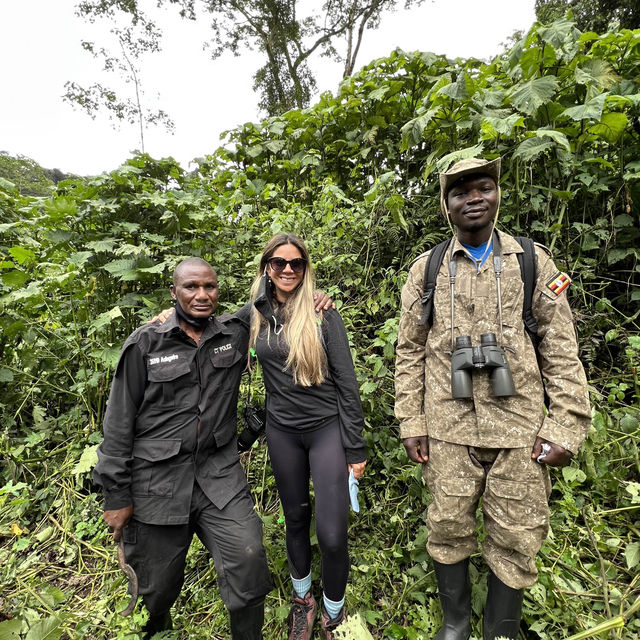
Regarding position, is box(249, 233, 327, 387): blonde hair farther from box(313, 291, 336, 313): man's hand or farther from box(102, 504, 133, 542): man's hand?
box(102, 504, 133, 542): man's hand

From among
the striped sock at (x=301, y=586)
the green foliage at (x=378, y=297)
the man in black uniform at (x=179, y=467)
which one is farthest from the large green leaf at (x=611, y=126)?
the striped sock at (x=301, y=586)

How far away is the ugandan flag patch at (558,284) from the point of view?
5.00ft

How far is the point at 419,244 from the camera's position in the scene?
11.0ft

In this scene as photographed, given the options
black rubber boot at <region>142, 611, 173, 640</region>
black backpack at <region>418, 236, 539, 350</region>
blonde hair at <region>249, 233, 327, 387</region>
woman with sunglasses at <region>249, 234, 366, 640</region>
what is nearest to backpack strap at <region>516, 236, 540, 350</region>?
black backpack at <region>418, 236, 539, 350</region>

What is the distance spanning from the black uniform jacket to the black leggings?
293 mm

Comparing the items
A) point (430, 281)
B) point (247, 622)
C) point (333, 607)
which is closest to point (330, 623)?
point (333, 607)

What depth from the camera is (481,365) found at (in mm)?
1511

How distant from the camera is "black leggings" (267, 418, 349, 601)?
1.80 meters

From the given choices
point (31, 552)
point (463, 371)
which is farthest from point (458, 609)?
point (31, 552)

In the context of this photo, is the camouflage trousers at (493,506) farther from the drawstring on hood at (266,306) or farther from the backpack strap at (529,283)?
the drawstring on hood at (266,306)

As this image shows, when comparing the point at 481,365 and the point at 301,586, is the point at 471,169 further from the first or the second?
the point at 301,586

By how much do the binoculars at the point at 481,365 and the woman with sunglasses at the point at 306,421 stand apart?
60cm

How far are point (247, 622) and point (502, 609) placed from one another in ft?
4.16

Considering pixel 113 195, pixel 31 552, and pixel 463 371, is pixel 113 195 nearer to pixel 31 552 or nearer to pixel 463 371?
pixel 31 552
